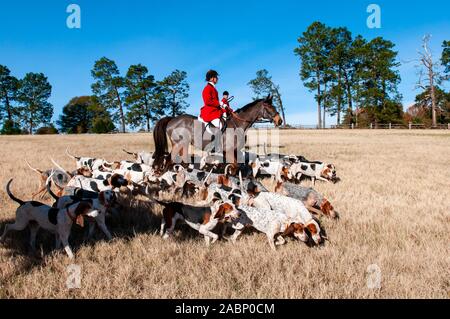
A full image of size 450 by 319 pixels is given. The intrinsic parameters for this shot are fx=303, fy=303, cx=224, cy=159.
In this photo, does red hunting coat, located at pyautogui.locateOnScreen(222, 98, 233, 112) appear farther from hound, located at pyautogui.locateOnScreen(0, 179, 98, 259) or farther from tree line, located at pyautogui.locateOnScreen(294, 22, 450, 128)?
tree line, located at pyautogui.locateOnScreen(294, 22, 450, 128)

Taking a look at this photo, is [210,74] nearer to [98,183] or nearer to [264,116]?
[264,116]

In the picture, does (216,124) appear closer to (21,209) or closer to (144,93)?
(21,209)

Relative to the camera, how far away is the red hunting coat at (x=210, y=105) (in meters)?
9.83

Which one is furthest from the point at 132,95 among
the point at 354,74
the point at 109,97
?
the point at 354,74

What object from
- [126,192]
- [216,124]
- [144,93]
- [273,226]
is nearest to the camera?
[273,226]

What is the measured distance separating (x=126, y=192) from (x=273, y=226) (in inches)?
177

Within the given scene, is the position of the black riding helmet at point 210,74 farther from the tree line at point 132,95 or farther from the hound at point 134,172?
the tree line at point 132,95

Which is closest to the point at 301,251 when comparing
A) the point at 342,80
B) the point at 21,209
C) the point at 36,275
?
the point at 36,275

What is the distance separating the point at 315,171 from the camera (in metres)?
10.0

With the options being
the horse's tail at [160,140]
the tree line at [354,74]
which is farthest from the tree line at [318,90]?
the horse's tail at [160,140]

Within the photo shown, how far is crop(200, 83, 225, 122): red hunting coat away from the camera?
9828 millimetres

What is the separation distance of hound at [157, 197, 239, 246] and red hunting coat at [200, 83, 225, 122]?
514 cm

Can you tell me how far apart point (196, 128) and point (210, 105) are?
0.90 m

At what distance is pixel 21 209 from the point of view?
182 inches
